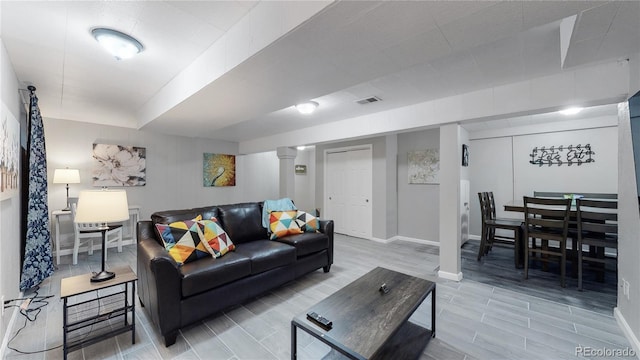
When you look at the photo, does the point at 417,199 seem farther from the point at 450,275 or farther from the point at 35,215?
the point at 35,215

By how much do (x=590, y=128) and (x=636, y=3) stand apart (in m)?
4.02

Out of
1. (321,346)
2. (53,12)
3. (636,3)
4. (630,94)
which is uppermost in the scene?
(53,12)

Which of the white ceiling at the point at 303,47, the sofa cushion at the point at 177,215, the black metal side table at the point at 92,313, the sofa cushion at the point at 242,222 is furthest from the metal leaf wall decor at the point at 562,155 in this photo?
the black metal side table at the point at 92,313

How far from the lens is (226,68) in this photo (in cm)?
195

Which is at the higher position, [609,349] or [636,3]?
[636,3]

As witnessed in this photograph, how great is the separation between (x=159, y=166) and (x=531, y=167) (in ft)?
22.7

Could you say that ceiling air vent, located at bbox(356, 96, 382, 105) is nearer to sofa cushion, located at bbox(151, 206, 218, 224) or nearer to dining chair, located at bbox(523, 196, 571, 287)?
dining chair, located at bbox(523, 196, 571, 287)

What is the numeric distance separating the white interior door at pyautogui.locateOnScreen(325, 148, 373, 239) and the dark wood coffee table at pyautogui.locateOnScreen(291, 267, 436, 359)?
3140 mm

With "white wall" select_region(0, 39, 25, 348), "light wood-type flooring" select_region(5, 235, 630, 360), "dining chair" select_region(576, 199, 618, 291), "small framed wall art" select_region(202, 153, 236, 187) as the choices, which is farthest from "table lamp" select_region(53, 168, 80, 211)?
"dining chair" select_region(576, 199, 618, 291)

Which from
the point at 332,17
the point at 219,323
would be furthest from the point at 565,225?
the point at 219,323

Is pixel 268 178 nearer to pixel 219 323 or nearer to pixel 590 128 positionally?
pixel 219 323

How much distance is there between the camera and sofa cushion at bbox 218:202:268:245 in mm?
2973

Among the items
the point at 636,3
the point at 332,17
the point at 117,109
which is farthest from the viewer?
the point at 117,109

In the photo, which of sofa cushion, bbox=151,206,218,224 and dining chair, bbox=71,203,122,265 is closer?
sofa cushion, bbox=151,206,218,224
